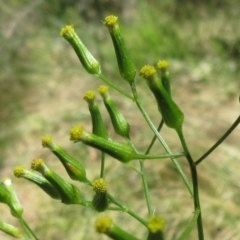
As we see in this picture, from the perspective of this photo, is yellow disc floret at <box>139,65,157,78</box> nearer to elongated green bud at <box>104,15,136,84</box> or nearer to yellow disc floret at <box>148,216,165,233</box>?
elongated green bud at <box>104,15,136,84</box>

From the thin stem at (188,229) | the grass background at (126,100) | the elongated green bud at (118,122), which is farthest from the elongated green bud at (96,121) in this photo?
the grass background at (126,100)

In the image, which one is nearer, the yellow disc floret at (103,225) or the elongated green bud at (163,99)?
the yellow disc floret at (103,225)

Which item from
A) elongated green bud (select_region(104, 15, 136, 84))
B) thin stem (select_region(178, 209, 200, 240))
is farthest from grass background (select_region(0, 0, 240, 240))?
thin stem (select_region(178, 209, 200, 240))

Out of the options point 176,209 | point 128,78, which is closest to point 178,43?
point 176,209

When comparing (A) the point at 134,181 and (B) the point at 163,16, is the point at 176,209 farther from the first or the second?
(B) the point at 163,16

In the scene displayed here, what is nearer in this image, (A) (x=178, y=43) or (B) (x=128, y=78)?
(B) (x=128, y=78)

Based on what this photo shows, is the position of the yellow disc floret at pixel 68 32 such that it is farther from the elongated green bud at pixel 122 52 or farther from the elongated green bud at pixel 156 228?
the elongated green bud at pixel 156 228
